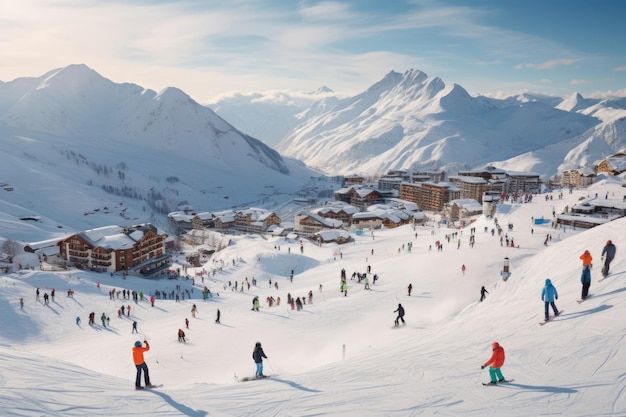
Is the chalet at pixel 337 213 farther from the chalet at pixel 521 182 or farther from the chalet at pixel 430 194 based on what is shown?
the chalet at pixel 521 182

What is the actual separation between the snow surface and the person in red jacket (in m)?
0.31

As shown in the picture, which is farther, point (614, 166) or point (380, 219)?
point (614, 166)

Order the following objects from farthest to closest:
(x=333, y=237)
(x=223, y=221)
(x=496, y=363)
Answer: (x=223, y=221)
(x=333, y=237)
(x=496, y=363)

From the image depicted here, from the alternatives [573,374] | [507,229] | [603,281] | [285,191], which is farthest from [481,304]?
[285,191]

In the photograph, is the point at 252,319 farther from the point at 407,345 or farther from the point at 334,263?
the point at 334,263

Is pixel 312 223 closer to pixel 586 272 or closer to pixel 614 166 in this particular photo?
pixel 614 166

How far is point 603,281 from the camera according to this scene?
12625 mm

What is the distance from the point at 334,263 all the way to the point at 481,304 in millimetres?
22899

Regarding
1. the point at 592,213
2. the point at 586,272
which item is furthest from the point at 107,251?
the point at 592,213

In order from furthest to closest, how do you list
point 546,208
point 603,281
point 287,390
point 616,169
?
point 616,169 < point 546,208 < point 603,281 < point 287,390

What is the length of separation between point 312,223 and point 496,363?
63.0 metres

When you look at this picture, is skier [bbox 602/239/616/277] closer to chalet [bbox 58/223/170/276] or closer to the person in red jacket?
the person in red jacket

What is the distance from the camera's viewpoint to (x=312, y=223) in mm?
71688

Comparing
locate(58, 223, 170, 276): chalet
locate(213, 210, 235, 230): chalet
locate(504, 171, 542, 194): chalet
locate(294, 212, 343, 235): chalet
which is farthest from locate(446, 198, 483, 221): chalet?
locate(58, 223, 170, 276): chalet
